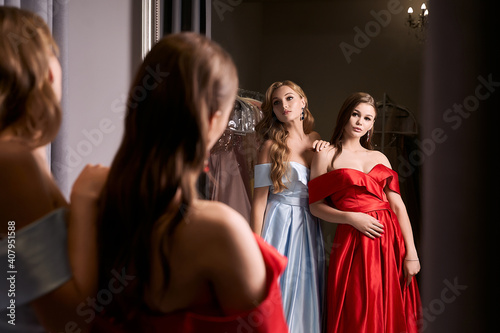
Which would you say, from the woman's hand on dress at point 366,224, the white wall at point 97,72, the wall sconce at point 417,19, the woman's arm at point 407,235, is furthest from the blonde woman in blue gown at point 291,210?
the wall sconce at point 417,19

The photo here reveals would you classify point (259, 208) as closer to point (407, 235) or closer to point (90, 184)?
point (407, 235)

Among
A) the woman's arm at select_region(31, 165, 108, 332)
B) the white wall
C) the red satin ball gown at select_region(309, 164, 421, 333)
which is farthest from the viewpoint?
the red satin ball gown at select_region(309, 164, 421, 333)

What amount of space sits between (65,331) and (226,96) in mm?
329

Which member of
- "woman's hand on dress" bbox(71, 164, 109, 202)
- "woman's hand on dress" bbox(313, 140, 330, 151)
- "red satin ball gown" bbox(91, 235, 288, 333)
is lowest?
"red satin ball gown" bbox(91, 235, 288, 333)

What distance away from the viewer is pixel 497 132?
293mm

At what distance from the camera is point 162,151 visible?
50 cm

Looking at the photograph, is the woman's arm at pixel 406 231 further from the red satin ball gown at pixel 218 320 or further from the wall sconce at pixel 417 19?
the red satin ball gown at pixel 218 320

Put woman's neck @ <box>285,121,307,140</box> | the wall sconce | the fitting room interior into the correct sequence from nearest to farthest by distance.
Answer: the fitting room interior
woman's neck @ <box>285,121,307,140</box>
the wall sconce

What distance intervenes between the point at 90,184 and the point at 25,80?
5.5 inches

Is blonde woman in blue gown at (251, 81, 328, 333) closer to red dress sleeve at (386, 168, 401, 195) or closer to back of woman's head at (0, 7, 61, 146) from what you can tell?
red dress sleeve at (386, 168, 401, 195)

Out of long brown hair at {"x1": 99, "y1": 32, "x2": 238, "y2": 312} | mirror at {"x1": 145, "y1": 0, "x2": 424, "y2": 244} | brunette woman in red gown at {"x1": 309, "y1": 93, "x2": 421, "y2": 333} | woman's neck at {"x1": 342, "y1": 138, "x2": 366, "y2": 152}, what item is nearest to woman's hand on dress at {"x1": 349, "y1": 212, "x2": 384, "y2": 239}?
brunette woman in red gown at {"x1": 309, "y1": 93, "x2": 421, "y2": 333}

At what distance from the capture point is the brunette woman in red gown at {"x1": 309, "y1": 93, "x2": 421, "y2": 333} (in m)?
1.43

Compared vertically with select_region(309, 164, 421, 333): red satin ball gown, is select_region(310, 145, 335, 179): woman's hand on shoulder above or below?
above

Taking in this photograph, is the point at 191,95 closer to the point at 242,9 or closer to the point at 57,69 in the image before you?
the point at 57,69
